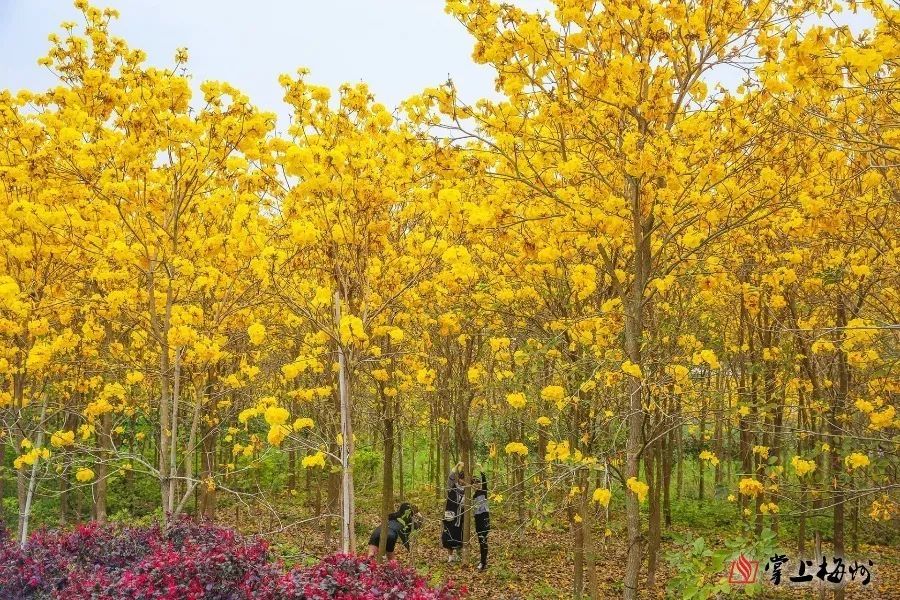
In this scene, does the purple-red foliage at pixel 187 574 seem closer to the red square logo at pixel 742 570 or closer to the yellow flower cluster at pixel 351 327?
the yellow flower cluster at pixel 351 327

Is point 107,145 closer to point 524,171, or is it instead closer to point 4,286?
point 4,286

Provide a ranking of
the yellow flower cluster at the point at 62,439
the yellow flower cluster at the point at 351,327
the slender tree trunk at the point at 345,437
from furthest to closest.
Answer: the yellow flower cluster at the point at 62,439 < the slender tree trunk at the point at 345,437 < the yellow flower cluster at the point at 351,327

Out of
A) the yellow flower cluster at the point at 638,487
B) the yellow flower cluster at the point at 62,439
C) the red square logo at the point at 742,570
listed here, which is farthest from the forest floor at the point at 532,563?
the yellow flower cluster at the point at 638,487

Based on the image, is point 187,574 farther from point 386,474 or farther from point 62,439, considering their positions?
point 386,474

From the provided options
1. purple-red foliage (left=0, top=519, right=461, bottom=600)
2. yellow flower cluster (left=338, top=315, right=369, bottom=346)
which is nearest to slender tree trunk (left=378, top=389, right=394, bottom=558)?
purple-red foliage (left=0, top=519, right=461, bottom=600)

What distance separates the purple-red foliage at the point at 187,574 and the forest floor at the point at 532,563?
5.70 ft

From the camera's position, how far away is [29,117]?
7305 millimetres

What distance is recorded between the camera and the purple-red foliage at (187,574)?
467cm

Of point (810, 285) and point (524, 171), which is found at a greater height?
point (524, 171)

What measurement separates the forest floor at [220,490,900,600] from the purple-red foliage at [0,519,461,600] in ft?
5.70

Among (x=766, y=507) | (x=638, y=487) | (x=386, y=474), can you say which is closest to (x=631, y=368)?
(x=638, y=487)

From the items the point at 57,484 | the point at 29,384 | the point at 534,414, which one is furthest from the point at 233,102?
the point at 57,484

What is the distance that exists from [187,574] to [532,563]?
23.1ft

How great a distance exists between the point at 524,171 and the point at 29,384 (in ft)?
27.7
